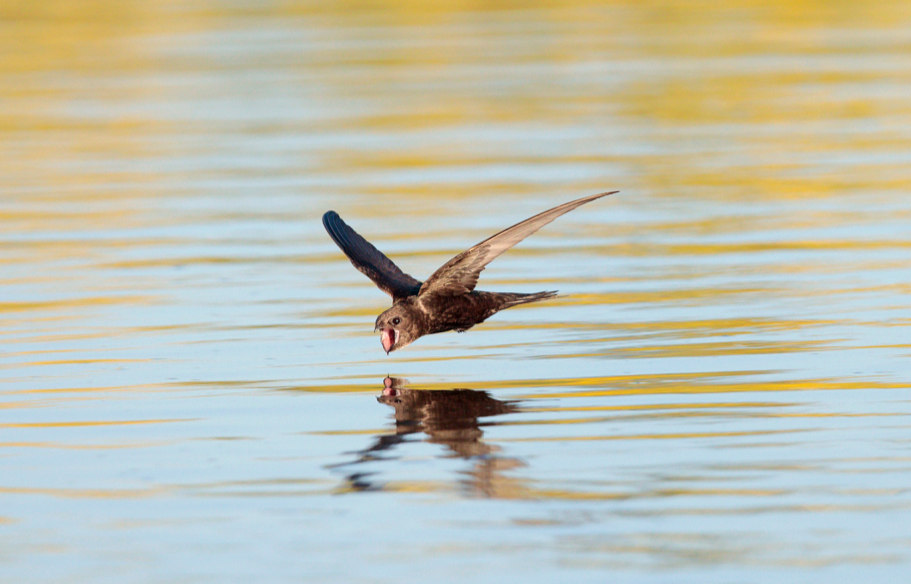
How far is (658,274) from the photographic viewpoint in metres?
12.9

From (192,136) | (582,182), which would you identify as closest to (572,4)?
(192,136)

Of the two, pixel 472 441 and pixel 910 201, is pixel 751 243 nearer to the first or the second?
pixel 910 201

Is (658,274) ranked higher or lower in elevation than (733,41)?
lower

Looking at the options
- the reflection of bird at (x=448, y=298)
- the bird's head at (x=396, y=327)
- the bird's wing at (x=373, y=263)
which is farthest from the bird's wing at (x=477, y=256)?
the bird's wing at (x=373, y=263)

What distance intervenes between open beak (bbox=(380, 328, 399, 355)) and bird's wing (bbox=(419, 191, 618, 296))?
1.02ft

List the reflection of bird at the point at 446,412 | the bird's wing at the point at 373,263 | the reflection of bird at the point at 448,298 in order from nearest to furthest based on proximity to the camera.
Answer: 1. the reflection of bird at the point at 446,412
2. the reflection of bird at the point at 448,298
3. the bird's wing at the point at 373,263

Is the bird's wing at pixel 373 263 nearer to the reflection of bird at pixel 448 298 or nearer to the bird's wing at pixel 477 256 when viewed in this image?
the reflection of bird at pixel 448 298

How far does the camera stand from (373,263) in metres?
10.9

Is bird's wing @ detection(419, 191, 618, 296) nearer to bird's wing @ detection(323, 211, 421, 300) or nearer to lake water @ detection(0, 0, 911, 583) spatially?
bird's wing @ detection(323, 211, 421, 300)

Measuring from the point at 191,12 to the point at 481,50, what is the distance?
678 inches

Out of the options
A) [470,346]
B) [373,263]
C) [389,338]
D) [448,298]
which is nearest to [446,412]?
[389,338]

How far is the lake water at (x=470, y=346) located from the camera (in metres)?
6.75

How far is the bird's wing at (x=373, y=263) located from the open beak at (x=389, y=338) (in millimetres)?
383

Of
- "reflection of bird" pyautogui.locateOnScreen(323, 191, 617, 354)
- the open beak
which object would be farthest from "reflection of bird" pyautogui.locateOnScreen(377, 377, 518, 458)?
"reflection of bird" pyautogui.locateOnScreen(323, 191, 617, 354)
